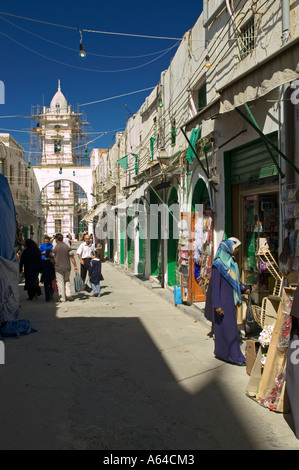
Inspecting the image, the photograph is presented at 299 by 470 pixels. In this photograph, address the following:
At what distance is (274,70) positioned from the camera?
15.2ft

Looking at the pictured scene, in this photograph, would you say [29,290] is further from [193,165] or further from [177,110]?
[177,110]

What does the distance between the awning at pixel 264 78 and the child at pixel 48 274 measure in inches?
268

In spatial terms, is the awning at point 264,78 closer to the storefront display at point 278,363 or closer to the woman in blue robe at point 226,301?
the woman in blue robe at point 226,301

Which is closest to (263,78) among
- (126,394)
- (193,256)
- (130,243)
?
(126,394)

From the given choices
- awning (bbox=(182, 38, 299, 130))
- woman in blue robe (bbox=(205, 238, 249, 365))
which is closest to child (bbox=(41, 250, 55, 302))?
woman in blue robe (bbox=(205, 238, 249, 365))

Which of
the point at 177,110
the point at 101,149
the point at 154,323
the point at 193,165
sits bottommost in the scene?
A: the point at 154,323

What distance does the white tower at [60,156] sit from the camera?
166 ft

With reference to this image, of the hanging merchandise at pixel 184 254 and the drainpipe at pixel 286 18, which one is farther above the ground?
the drainpipe at pixel 286 18

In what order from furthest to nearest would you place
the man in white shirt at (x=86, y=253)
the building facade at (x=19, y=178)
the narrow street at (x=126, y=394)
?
the building facade at (x=19, y=178), the man in white shirt at (x=86, y=253), the narrow street at (x=126, y=394)

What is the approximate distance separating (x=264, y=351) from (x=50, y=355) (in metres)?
3.06

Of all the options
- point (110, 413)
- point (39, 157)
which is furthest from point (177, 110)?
point (39, 157)

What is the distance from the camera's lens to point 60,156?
5078 cm

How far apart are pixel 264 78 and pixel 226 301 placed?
2786mm

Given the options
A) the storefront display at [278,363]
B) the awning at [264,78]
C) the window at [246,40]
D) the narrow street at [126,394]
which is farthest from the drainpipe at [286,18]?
the narrow street at [126,394]
